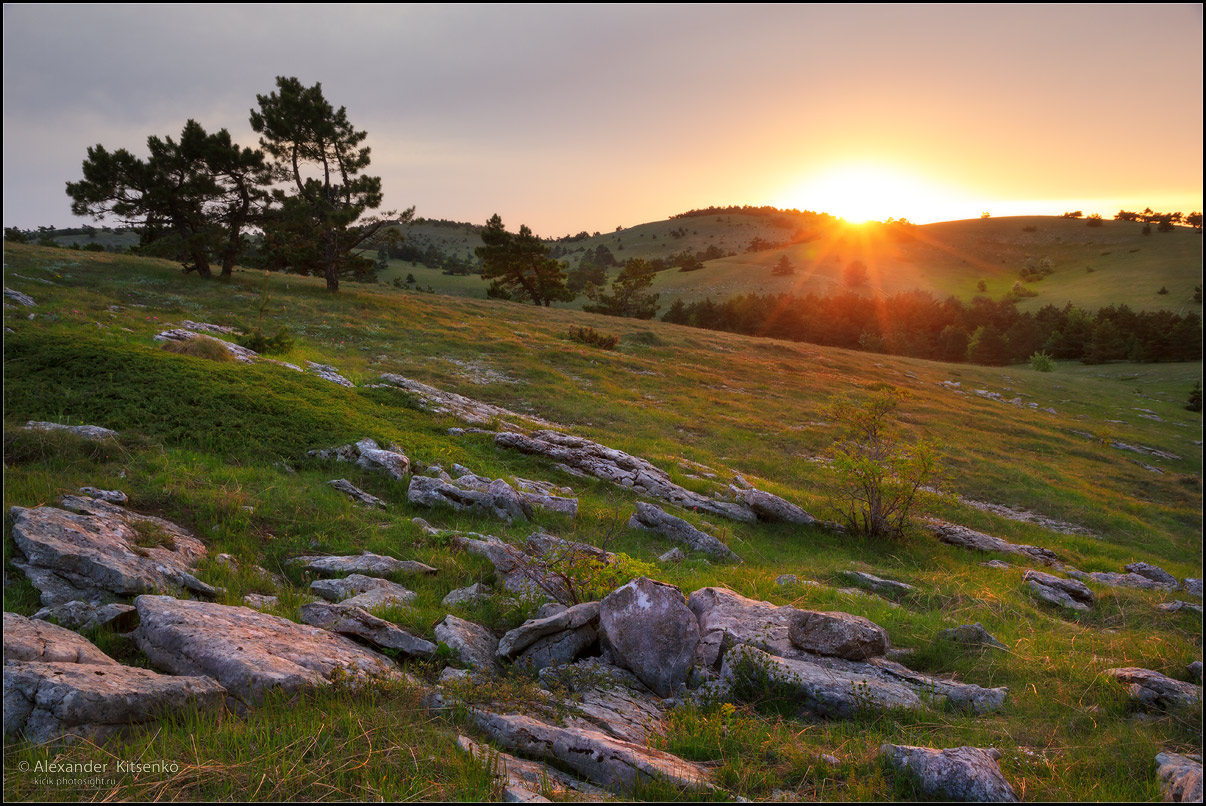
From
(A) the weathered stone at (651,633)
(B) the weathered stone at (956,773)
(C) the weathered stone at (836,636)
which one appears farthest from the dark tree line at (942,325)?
(B) the weathered stone at (956,773)

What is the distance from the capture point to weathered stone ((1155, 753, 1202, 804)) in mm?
3619

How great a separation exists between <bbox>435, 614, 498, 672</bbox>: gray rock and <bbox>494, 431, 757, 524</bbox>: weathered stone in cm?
747

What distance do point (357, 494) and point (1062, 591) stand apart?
12.3 meters

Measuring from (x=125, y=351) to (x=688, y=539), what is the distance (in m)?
11.9

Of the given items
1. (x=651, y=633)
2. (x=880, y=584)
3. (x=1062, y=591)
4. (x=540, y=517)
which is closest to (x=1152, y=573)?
(x=1062, y=591)

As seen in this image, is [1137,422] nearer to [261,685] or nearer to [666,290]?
[261,685]

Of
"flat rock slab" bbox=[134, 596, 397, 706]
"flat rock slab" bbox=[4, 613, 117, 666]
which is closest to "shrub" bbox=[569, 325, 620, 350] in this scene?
"flat rock slab" bbox=[134, 596, 397, 706]

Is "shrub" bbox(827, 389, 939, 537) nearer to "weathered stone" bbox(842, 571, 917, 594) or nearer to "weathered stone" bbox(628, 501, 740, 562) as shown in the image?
"weathered stone" bbox(842, 571, 917, 594)

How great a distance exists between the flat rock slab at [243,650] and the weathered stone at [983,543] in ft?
43.8

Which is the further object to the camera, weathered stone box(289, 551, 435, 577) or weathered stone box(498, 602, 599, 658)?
weathered stone box(289, 551, 435, 577)

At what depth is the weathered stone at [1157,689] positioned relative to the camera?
5078 millimetres

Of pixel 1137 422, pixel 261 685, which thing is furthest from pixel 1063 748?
pixel 1137 422

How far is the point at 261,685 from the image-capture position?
399cm

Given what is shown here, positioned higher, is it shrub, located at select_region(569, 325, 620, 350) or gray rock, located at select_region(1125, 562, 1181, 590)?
shrub, located at select_region(569, 325, 620, 350)
